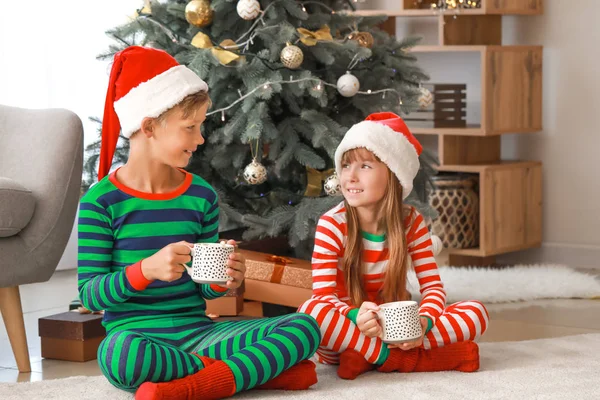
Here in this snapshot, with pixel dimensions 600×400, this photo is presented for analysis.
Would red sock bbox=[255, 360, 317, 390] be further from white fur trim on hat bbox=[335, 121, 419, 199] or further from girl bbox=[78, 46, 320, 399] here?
white fur trim on hat bbox=[335, 121, 419, 199]

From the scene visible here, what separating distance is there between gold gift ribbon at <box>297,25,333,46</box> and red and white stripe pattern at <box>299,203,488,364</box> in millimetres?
716

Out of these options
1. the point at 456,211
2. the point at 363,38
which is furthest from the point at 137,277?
the point at 456,211

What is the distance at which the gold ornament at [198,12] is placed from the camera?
8.95 ft

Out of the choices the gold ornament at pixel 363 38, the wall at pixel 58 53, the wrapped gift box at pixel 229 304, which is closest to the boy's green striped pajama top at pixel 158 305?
the wrapped gift box at pixel 229 304

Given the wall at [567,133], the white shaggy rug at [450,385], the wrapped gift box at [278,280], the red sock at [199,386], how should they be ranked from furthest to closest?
the wall at [567,133] → the wrapped gift box at [278,280] → the white shaggy rug at [450,385] → the red sock at [199,386]

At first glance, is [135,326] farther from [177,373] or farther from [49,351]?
[49,351]

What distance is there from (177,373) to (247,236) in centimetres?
104

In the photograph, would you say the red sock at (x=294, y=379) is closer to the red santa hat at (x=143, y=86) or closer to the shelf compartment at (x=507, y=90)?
the red santa hat at (x=143, y=86)

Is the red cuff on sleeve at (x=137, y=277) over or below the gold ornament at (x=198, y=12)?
below

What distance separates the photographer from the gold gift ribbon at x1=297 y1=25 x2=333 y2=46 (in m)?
2.71

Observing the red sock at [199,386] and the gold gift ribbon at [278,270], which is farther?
the gold gift ribbon at [278,270]

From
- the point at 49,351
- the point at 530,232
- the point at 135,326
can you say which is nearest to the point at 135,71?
the point at 135,326

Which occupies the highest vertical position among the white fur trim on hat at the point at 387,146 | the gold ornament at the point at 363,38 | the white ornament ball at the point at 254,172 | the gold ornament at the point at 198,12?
the gold ornament at the point at 198,12

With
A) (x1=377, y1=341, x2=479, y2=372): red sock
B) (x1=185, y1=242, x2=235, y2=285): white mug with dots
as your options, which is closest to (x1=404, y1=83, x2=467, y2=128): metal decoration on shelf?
(x1=377, y1=341, x2=479, y2=372): red sock
